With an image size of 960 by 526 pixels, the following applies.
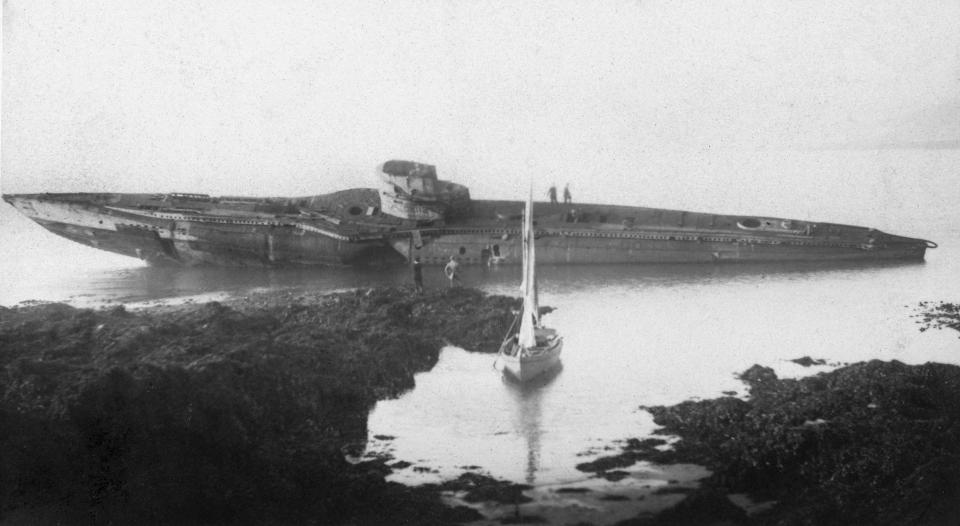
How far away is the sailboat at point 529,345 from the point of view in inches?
651

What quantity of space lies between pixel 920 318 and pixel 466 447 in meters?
16.4

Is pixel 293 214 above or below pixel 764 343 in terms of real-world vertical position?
above

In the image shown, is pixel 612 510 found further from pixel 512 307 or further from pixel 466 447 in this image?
pixel 512 307

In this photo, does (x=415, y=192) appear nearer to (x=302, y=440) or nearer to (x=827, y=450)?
(x=302, y=440)

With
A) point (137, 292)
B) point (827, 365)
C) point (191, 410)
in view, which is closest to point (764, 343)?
point (827, 365)

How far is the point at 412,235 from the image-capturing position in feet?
109

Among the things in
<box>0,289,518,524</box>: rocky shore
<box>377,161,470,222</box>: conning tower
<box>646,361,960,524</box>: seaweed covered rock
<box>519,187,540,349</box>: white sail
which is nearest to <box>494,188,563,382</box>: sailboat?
<box>519,187,540,349</box>: white sail

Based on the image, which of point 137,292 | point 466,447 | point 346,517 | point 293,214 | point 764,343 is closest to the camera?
point 346,517

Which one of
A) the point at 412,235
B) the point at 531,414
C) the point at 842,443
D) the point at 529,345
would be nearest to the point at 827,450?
the point at 842,443

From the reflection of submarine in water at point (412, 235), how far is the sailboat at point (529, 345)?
1454 cm

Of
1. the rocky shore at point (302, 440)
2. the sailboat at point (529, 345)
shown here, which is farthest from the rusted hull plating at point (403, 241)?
the rocky shore at point (302, 440)

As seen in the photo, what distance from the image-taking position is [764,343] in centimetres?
2025

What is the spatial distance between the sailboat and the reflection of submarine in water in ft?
47.7

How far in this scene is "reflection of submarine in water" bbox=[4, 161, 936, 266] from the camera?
3216 cm
